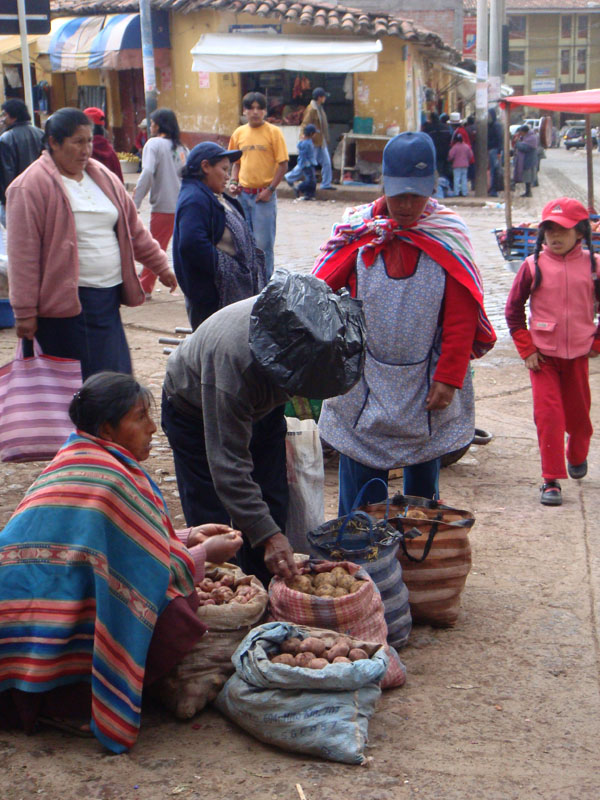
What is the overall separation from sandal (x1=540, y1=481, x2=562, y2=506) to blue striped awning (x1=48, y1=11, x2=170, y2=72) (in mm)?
21141

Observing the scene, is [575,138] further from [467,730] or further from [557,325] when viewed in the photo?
[467,730]

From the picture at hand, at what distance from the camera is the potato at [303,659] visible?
2.89m

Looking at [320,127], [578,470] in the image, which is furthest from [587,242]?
[320,127]

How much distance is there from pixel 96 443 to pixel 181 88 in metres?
22.8

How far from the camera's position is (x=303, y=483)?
12.3ft

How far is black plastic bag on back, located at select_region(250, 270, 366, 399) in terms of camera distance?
282 centimetres

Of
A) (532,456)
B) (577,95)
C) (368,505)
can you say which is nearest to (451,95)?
(577,95)

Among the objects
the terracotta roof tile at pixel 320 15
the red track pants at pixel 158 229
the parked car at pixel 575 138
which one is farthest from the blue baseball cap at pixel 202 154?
the parked car at pixel 575 138

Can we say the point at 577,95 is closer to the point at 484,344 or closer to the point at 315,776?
the point at 484,344

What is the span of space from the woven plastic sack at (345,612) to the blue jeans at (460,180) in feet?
61.1

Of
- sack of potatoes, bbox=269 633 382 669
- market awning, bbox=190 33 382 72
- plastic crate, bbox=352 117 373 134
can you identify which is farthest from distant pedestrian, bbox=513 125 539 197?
sack of potatoes, bbox=269 633 382 669

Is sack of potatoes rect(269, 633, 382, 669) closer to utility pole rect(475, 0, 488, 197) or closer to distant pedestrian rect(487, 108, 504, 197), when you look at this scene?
utility pole rect(475, 0, 488, 197)

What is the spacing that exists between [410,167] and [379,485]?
1.26m

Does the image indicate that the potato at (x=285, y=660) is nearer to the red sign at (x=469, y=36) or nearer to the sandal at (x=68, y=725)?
the sandal at (x=68, y=725)
